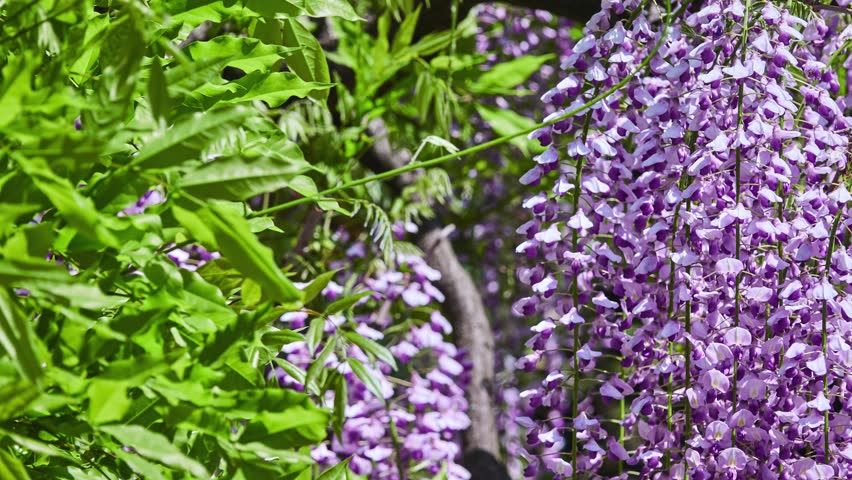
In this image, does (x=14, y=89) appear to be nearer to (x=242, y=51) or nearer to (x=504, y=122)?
(x=242, y=51)

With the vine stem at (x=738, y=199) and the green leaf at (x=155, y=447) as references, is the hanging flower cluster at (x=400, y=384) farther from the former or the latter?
the green leaf at (x=155, y=447)

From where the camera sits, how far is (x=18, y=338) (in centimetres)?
47

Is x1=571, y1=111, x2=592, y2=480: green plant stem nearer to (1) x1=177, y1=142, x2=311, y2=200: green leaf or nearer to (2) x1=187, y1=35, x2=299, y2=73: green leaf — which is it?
(2) x1=187, y1=35, x2=299, y2=73: green leaf

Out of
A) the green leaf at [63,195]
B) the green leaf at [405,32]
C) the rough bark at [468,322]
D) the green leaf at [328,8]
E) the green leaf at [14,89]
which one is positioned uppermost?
the green leaf at [14,89]

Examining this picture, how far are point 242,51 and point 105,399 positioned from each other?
0.34 m

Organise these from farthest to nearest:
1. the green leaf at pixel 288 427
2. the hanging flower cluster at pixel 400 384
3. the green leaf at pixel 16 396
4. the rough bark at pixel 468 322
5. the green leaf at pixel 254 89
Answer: the rough bark at pixel 468 322 → the hanging flower cluster at pixel 400 384 → the green leaf at pixel 254 89 → the green leaf at pixel 288 427 → the green leaf at pixel 16 396

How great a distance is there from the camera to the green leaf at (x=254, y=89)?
0.73 meters

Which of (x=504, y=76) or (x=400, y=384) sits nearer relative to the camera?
(x=400, y=384)

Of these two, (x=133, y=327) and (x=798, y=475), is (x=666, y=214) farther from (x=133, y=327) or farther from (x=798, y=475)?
(x=133, y=327)

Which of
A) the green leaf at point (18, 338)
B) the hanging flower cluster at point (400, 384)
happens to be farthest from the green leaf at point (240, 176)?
the hanging flower cluster at point (400, 384)

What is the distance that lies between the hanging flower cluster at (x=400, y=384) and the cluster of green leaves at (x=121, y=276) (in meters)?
0.95

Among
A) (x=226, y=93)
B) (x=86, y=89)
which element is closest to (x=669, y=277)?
(x=226, y=93)

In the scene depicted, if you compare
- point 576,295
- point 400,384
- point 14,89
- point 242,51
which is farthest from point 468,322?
point 14,89

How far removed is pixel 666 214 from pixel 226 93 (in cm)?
55
